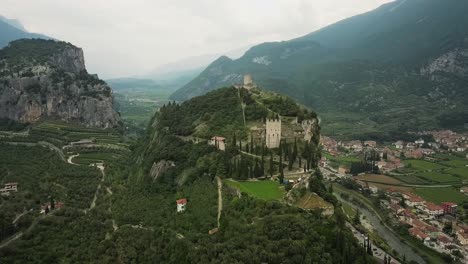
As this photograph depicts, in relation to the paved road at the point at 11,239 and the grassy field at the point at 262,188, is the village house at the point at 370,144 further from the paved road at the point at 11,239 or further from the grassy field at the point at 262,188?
the paved road at the point at 11,239

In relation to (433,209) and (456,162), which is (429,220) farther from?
A: (456,162)

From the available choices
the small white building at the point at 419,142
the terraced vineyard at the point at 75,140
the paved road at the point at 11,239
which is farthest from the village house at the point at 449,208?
the paved road at the point at 11,239

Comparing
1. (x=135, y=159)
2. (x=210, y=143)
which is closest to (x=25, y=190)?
(x=135, y=159)

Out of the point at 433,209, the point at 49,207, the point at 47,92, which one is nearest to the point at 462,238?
the point at 433,209

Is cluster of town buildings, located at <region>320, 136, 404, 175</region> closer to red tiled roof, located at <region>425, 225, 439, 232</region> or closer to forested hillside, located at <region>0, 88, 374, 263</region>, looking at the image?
red tiled roof, located at <region>425, 225, 439, 232</region>

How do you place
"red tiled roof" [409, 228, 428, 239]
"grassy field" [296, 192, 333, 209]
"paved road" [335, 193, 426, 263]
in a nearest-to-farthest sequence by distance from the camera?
"grassy field" [296, 192, 333, 209] → "paved road" [335, 193, 426, 263] → "red tiled roof" [409, 228, 428, 239]

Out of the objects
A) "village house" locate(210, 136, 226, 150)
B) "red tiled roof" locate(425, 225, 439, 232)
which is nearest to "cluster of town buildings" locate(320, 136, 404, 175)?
"red tiled roof" locate(425, 225, 439, 232)
